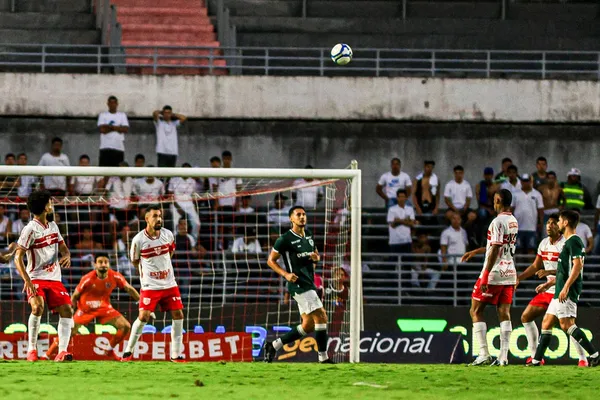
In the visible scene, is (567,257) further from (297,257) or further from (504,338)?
(297,257)

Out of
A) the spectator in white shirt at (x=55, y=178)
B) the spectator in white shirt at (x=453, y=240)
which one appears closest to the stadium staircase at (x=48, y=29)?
the spectator in white shirt at (x=55, y=178)

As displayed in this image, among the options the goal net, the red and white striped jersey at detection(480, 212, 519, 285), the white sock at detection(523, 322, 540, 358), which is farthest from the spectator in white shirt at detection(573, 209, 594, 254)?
the red and white striped jersey at detection(480, 212, 519, 285)

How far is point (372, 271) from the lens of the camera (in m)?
20.4

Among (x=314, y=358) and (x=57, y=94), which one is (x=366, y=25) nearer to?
(x=57, y=94)

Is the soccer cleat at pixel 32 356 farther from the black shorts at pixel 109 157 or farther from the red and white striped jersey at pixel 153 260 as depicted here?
the black shorts at pixel 109 157

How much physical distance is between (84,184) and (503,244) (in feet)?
30.9

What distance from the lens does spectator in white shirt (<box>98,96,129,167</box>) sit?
21781 mm

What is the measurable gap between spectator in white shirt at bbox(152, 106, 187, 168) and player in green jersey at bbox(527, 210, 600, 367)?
9.31 metres

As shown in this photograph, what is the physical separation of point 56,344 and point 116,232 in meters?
4.63

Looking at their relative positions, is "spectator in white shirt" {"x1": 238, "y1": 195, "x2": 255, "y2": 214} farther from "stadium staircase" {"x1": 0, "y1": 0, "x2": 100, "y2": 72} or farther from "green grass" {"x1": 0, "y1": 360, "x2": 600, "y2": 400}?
"green grass" {"x1": 0, "y1": 360, "x2": 600, "y2": 400}

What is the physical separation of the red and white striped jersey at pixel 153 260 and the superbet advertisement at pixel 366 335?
3.34 m

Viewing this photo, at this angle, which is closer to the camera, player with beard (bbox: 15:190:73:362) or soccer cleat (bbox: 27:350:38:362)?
player with beard (bbox: 15:190:73:362)

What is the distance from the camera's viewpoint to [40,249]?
1401cm

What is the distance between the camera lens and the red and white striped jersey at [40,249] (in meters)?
13.9
